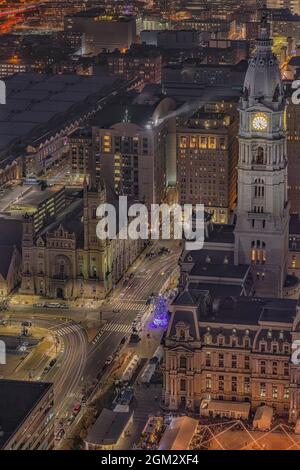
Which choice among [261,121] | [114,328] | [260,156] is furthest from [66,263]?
[261,121]

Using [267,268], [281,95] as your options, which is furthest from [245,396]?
[281,95]

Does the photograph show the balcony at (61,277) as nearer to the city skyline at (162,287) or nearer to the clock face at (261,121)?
the city skyline at (162,287)

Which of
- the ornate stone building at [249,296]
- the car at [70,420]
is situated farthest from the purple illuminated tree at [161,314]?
the car at [70,420]

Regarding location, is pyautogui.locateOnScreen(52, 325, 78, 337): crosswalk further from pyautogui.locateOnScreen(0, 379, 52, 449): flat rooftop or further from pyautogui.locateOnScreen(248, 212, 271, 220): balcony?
pyautogui.locateOnScreen(0, 379, 52, 449): flat rooftop

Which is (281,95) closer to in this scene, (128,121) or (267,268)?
(267,268)

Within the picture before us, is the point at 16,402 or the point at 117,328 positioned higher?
the point at 16,402

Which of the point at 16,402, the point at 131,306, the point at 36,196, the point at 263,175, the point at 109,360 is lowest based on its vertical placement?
the point at 131,306

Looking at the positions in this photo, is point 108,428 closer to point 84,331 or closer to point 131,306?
point 84,331
